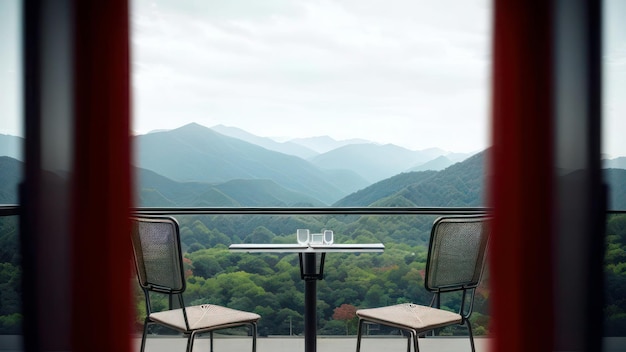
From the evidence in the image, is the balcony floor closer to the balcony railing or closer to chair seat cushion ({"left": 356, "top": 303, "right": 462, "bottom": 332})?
the balcony railing

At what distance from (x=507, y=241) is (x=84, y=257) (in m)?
1.47

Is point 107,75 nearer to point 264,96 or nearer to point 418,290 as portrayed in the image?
point 418,290

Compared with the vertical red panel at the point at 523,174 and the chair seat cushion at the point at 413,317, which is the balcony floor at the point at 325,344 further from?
the vertical red panel at the point at 523,174

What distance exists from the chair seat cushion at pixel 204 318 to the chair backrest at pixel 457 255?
0.94 meters

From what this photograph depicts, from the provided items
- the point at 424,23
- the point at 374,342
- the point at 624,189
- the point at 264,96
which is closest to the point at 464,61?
the point at 424,23

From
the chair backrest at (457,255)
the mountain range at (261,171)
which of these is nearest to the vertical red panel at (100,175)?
the chair backrest at (457,255)

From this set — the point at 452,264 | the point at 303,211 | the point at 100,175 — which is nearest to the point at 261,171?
the point at 303,211

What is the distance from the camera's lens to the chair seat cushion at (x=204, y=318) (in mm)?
2896

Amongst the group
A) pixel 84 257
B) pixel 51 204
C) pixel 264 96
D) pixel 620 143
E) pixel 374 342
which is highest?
pixel 264 96

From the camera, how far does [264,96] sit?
17188 millimetres

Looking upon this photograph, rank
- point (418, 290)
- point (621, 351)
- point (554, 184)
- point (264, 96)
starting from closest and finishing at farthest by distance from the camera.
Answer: point (554, 184) → point (621, 351) → point (418, 290) → point (264, 96)

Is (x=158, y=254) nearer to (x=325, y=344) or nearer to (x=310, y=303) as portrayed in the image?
(x=310, y=303)

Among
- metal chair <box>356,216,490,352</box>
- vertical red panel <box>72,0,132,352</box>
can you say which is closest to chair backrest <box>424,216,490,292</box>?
metal chair <box>356,216,490,352</box>

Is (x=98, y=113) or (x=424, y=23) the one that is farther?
(x=424, y=23)
